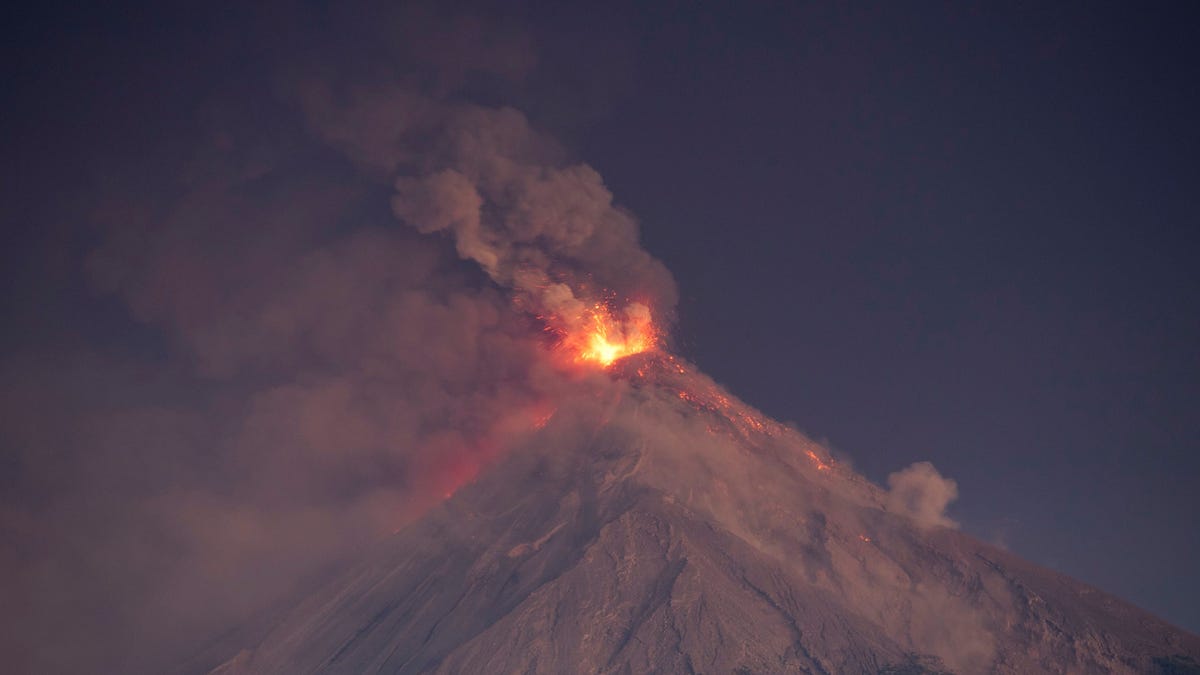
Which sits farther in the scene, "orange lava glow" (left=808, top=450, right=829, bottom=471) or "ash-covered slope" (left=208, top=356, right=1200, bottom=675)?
"orange lava glow" (left=808, top=450, right=829, bottom=471)

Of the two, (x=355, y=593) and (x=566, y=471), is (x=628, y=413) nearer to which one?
(x=566, y=471)

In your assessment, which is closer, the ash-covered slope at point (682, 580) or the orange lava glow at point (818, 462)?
the ash-covered slope at point (682, 580)

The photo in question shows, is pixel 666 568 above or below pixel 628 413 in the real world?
below

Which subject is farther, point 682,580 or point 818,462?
point 818,462

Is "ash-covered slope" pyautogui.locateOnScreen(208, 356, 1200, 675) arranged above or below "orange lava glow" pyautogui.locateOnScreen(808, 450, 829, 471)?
below

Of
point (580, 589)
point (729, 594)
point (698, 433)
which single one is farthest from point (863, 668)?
point (698, 433)

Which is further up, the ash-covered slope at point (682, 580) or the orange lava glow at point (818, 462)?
the orange lava glow at point (818, 462)

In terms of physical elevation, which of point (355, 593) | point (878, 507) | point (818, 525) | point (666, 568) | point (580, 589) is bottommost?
point (355, 593)

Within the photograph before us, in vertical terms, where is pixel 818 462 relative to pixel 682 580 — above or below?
above
